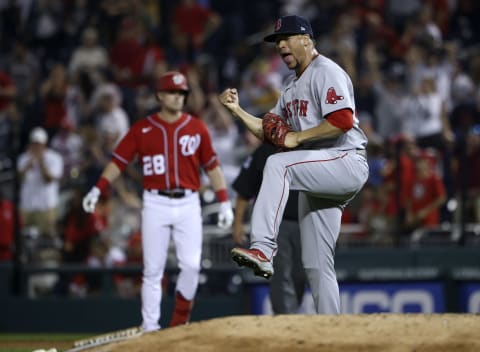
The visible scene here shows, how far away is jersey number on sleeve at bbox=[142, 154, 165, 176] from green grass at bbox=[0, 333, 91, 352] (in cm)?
171

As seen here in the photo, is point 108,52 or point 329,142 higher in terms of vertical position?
point 108,52

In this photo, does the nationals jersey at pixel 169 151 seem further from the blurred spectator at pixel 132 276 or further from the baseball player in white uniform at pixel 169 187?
the blurred spectator at pixel 132 276

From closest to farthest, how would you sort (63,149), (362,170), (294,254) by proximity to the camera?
1. (362,170)
2. (294,254)
3. (63,149)

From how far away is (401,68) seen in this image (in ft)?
49.0

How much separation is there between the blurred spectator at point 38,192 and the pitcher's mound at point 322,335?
639cm

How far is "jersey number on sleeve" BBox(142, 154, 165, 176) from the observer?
9.08 m

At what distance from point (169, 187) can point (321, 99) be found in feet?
8.74

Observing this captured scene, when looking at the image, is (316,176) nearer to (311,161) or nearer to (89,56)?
(311,161)

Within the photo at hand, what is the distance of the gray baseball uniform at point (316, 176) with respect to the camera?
21.5 feet

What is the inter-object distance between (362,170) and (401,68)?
8485mm

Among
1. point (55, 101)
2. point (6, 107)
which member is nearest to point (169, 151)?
point (55, 101)

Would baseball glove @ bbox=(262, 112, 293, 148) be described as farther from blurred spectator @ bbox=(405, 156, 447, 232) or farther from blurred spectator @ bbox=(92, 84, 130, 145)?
blurred spectator @ bbox=(92, 84, 130, 145)

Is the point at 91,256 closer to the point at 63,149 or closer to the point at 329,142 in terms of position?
the point at 63,149

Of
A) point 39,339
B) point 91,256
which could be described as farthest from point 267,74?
point 39,339
